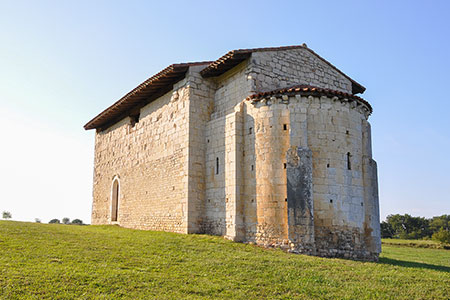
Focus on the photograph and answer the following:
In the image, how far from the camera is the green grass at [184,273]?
791 cm

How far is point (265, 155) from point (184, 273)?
5.30 m

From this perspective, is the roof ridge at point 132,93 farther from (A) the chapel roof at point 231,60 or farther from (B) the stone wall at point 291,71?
(B) the stone wall at point 291,71

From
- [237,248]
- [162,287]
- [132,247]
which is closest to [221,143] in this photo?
[237,248]

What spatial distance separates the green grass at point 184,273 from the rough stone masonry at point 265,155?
1263 mm

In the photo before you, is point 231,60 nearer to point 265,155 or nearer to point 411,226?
point 265,155

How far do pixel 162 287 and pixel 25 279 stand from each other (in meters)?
2.77

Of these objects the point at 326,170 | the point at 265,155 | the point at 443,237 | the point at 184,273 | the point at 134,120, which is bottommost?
the point at 443,237

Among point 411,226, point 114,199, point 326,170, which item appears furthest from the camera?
point 411,226

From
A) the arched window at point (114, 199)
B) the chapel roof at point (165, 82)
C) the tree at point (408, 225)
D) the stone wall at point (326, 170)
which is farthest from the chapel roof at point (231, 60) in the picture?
the tree at point (408, 225)

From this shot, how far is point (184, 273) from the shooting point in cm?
928

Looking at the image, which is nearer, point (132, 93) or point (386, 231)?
point (132, 93)

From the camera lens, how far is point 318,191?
12.6m

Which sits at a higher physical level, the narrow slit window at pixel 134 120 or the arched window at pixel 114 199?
the narrow slit window at pixel 134 120

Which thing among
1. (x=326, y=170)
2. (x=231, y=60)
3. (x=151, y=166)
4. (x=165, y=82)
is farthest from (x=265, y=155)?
(x=151, y=166)
